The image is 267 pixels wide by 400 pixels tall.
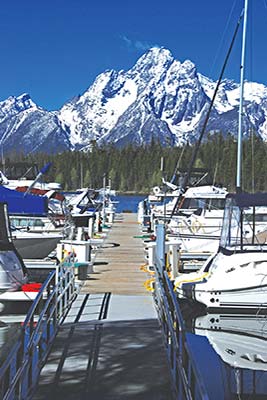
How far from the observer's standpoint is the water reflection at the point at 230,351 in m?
7.95

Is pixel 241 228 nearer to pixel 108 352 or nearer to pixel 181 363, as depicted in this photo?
pixel 108 352

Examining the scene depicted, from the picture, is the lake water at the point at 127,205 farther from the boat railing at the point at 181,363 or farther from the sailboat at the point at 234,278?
the boat railing at the point at 181,363

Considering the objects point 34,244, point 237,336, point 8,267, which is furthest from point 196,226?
point 237,336

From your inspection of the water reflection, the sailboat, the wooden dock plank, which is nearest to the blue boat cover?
the wooden dock plank

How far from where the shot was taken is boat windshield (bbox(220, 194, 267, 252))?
12781mm

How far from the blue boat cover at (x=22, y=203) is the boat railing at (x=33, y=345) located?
4648 mm

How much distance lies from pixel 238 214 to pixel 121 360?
6174 mm

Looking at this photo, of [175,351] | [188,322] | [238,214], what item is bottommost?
[188,322]

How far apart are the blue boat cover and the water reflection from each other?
5309 millimetres

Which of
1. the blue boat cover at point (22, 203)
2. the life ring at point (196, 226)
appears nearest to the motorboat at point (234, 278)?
the blue boat cover at point (22, 203)

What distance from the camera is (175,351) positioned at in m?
7.14

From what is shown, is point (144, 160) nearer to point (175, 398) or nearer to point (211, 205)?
point (211, 205)

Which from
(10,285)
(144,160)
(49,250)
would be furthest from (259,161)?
(10,285)

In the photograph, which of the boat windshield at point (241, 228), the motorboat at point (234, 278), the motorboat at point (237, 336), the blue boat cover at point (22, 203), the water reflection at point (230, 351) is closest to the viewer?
the water reflection at point (230, 351)
